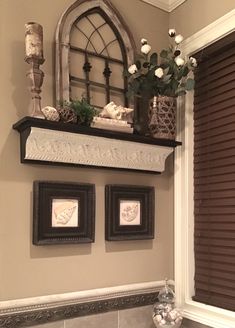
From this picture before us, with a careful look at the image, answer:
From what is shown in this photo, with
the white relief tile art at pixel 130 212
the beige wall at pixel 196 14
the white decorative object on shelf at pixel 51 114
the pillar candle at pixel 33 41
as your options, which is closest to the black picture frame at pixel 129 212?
the white relief tile art at pixel 130 212

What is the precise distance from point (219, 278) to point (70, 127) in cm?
101

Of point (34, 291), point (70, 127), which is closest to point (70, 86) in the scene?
point (70, 127)

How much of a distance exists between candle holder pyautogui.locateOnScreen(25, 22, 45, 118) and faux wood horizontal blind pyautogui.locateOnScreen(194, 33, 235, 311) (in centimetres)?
85

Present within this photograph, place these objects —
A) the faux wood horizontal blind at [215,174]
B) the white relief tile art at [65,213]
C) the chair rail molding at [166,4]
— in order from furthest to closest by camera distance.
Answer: the chair rail molding at [166,4]
the faux wood horizontal blind at [215,174]
the white relief tile art at [65,213]

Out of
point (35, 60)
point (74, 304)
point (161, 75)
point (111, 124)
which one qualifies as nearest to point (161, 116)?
point (161, 75)

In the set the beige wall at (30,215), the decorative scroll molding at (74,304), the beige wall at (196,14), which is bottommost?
the decorative scroll molding at (74,304)

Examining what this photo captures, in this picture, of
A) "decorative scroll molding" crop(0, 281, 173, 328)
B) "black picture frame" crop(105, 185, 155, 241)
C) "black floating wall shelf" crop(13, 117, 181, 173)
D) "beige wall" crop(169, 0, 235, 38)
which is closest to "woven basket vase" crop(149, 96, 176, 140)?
"black floating wall shelf" crop(13, 117, 181, 173)

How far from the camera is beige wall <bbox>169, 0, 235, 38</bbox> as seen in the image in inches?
72.8

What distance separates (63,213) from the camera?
68.1 inches

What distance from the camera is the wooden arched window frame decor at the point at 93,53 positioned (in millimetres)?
1782

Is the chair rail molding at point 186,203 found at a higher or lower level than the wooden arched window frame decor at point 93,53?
lower

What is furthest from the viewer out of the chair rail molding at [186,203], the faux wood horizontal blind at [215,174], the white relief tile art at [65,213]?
the chair rail molding at [186,203]

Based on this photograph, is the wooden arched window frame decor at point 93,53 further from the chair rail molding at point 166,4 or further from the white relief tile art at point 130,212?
the white relief tile art at point 130,212

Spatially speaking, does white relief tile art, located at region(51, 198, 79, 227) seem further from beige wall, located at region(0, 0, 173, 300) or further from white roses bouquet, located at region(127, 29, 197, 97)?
white roses bouquet, located at region(127, 29, 197, 97)
